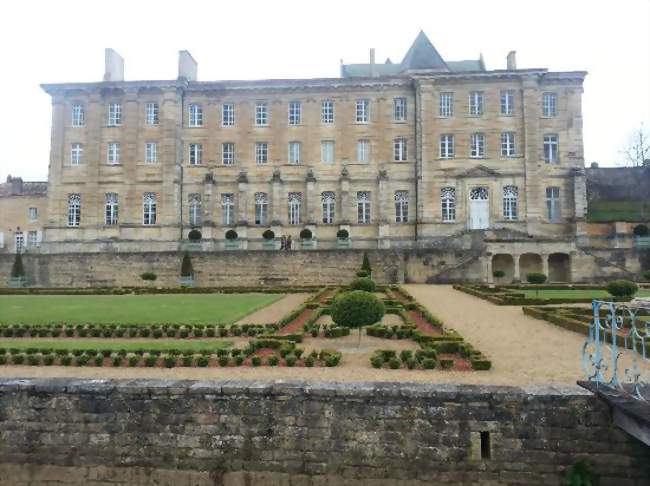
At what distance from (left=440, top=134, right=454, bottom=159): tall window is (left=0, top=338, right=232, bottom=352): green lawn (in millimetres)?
27061

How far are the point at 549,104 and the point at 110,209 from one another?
→ 1258 inches

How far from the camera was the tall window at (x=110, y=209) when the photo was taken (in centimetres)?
3569

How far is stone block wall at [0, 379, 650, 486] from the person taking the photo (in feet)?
19.8

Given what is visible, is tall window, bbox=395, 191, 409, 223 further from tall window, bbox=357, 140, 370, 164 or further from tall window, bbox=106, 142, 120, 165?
tall window, bbox=106, 142, 120, 165

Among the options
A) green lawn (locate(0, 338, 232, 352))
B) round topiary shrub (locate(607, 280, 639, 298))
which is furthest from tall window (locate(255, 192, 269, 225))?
green lawn (locate(0, 338, 232, 352))

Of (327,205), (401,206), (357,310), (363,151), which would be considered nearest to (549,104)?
(401,206)

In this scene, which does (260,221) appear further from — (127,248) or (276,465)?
(276,465)

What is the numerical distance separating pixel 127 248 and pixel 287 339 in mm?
27335

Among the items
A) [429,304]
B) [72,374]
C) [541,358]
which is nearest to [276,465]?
[72,374]

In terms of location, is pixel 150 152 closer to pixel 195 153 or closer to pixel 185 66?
pixel 195 153

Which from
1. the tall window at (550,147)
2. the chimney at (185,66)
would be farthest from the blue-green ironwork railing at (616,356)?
the chimney at (185,66)

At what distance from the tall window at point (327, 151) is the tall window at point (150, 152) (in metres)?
12.0

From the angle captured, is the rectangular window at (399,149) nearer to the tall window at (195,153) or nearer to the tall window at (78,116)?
the tall window at (195,153)

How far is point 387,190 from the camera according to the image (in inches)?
1367
